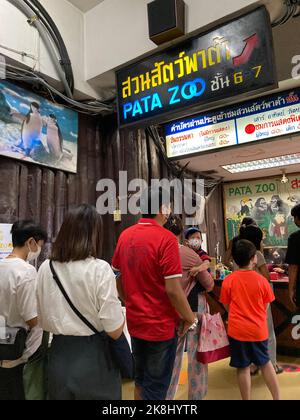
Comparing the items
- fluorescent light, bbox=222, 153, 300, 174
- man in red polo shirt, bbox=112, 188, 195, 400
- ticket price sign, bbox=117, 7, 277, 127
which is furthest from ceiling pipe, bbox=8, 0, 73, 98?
fluorescent light, bbox=222, 153, 300, 174

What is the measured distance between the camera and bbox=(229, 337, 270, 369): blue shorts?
2.37 m

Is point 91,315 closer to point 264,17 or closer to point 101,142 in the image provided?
point 264,17

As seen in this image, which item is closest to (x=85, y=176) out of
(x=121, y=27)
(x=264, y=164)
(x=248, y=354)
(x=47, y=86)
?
(x=47, y=86)

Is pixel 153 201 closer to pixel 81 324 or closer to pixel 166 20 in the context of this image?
pixel 81 324

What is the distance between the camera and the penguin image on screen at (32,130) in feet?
8.16

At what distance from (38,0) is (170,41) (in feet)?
4.10

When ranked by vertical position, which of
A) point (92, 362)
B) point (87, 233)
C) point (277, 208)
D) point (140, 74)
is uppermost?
point (140, 74)

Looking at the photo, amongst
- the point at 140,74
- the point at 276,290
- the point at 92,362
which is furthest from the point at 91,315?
the point at 276,290

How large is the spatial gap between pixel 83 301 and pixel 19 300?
1.92 feet

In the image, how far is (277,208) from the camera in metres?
5.96

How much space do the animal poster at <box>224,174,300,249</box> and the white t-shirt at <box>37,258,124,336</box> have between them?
524 cm

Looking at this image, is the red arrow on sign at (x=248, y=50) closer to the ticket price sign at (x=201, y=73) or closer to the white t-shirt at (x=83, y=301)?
the ticket price sign at (x=201, y=73)

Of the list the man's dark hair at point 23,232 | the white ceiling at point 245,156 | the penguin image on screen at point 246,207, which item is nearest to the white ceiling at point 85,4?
the white ceiling at point 245,156

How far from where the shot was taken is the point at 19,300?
5.77 ft
